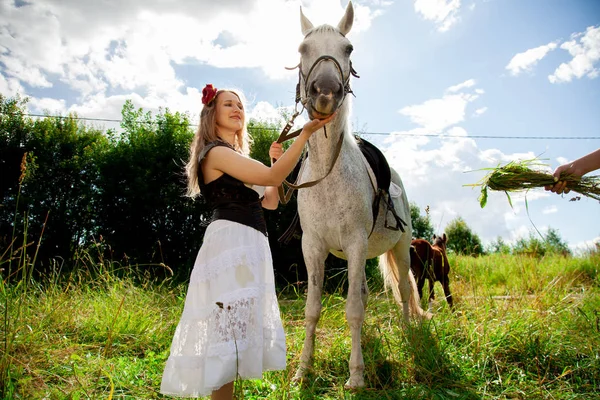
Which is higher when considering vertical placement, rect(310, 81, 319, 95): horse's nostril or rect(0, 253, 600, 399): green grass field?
rect(310, 81, 319, 95): horse's nostril

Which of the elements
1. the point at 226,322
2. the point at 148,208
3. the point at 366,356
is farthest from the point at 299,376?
the point at 148,208

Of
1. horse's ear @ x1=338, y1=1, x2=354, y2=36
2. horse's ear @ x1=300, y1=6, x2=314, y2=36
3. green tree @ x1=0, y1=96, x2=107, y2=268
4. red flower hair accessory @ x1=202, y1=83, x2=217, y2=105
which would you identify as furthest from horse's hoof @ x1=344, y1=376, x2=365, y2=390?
green tree @ x1=0, y1=96, x2=107, y2=268

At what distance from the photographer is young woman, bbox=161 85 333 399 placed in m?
2.05

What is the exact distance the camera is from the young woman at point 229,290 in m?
2.05

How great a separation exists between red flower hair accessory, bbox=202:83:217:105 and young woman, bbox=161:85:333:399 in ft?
0.77

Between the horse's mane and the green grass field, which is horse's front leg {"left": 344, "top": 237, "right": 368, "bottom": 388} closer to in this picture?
the green grass field

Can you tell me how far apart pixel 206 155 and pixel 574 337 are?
3.78 m

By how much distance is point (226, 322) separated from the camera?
2.07m

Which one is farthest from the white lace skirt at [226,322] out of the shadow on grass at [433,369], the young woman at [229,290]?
the shadow on grass at [433,369]

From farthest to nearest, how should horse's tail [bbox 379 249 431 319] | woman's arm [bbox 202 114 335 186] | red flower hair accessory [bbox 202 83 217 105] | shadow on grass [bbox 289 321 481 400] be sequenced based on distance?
horse's tail [bbox 379 249 431 319] < shadow on grass [bbox 289 321 481 400] < red flower hair accessory [bbox 202 83 217 105] < woman's arm [bbox 202 114 335 186]

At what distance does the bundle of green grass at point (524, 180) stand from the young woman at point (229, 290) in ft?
7.12

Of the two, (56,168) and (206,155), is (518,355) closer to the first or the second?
(206,155)

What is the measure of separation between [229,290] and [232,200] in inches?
21.0

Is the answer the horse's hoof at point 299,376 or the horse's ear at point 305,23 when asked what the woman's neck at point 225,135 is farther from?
Answer: the horse's hoof at point 299,376
